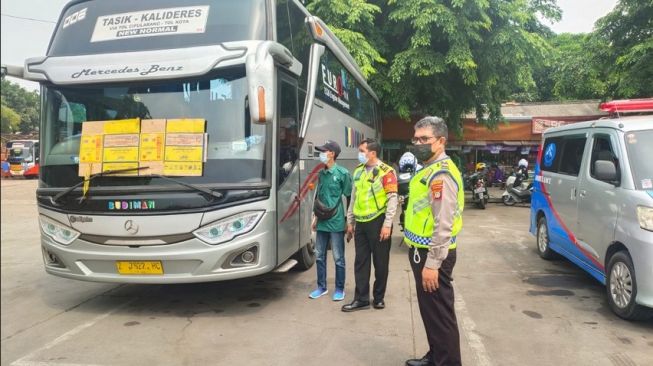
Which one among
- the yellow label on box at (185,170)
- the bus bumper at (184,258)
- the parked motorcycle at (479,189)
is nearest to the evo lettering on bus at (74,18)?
the yellow label on box at (185,170)

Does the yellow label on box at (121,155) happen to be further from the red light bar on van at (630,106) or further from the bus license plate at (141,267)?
the red light bar on van at (630,106)

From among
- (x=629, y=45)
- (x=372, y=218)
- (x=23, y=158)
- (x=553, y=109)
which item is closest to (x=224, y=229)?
(x=372, y=218)

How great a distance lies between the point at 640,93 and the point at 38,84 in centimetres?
1692

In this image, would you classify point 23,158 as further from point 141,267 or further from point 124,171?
point 141,267

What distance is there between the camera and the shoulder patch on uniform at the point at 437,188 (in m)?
3.15

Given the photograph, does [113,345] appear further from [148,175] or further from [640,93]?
[640,93]

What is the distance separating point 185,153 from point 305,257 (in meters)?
2.62

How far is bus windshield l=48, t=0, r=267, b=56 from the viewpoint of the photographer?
4.85 metres

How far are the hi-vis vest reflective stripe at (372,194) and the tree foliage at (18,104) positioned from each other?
9.85ft

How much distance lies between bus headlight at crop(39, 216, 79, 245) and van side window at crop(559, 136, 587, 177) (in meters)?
5.82

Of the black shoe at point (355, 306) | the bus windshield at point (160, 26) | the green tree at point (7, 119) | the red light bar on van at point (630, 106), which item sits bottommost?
the black shoe at point (355, 306)

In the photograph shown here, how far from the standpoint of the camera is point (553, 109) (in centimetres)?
2433

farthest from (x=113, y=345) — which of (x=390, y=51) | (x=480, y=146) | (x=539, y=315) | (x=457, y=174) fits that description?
(x=480, y=146)

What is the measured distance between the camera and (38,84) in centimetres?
498
